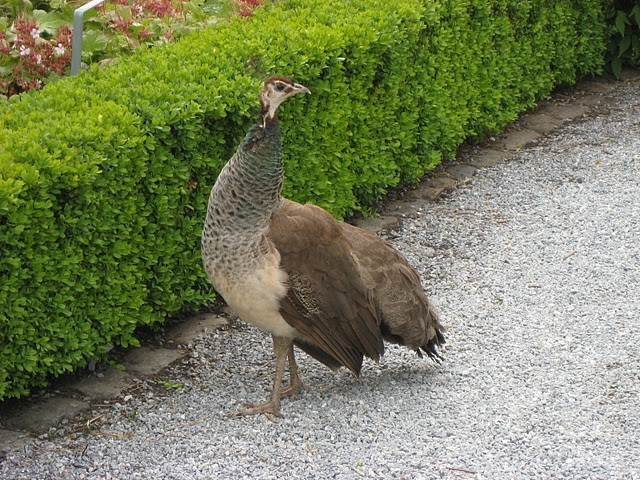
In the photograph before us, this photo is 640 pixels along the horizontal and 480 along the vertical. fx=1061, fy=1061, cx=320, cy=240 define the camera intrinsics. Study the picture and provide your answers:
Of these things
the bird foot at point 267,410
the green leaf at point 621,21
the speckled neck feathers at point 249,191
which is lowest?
the bird foot at point 267,410

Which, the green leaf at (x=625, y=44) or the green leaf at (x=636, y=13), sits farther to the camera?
the green leaf at (x=625, y=44)

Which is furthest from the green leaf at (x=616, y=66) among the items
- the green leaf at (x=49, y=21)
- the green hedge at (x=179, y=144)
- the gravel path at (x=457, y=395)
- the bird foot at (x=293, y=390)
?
the bird foot at (x=293, y=390)

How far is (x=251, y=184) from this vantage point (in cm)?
459

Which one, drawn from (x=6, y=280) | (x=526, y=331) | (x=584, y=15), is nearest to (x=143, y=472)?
(x=6, y=280)

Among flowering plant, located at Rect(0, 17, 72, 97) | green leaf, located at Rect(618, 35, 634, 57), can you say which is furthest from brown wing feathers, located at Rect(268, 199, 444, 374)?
green leaf, located at Rect(618, 35, 634, 57)

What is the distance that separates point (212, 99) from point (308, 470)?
2.02 meters

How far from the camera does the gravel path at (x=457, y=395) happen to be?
179 inches

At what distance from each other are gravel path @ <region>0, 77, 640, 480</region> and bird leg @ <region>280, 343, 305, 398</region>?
5 cm

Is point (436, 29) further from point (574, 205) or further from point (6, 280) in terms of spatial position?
point (6, 280)

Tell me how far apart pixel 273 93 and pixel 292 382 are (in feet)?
4.79

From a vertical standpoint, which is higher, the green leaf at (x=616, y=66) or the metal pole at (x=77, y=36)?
the metal pole at (x=77, y=36)

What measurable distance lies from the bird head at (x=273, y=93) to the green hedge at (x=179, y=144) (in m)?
0.77

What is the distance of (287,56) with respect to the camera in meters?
6.11

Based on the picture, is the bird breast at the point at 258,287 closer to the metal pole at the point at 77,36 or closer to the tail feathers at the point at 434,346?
the tail feathers at the point at 434,346
